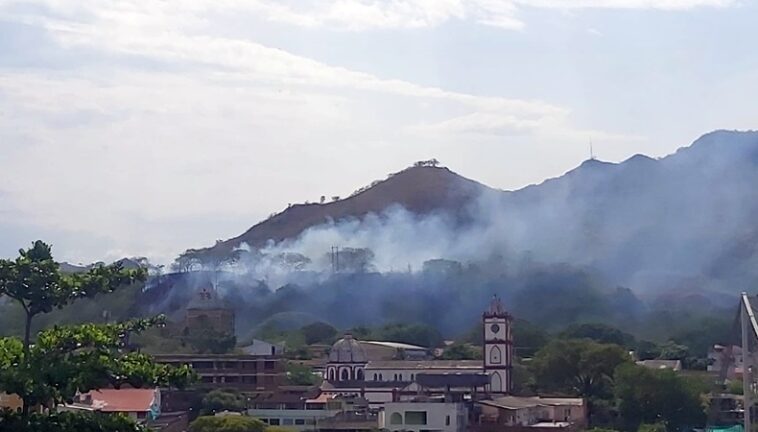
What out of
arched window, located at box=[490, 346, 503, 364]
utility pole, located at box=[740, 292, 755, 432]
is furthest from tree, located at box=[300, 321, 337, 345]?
utility pole, located at box=[740, 292, 755, 432]

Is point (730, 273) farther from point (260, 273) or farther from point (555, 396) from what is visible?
point (555, 396)

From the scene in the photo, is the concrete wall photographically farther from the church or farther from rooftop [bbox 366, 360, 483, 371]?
rooftop [bbox 366, 360, 483, 371]

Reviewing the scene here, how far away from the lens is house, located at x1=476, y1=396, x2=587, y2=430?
38.4 meters

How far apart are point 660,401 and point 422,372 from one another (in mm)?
10145

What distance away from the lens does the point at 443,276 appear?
81.6 m

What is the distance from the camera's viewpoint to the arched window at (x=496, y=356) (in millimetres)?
48000

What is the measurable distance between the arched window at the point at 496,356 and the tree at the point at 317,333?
21.2 meters

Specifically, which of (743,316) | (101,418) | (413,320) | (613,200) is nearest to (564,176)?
(613,200)

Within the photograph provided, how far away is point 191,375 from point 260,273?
8262cm

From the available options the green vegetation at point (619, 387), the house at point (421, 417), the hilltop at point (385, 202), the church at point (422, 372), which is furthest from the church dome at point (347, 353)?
the hilltop at point (385, 202)

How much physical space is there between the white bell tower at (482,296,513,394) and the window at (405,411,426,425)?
10592mm

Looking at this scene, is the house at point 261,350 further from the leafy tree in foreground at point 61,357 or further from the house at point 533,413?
the leafy tree in foreground at point 61,357


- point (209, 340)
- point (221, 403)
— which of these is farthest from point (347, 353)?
point (221, 403)

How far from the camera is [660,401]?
3994 cm
